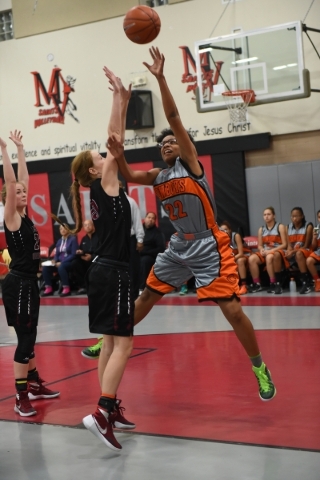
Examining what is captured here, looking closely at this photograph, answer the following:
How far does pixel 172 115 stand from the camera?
436 centimetres

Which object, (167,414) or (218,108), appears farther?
(218,108)

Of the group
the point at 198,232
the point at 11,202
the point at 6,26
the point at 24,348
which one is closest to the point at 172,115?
the point at 198,232

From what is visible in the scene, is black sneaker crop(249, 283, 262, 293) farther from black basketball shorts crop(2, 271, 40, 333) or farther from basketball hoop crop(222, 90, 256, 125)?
black basketball shorts crop(2, 271, 40, 333)

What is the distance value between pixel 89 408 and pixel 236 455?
1.34m

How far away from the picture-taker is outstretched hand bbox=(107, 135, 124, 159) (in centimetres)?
387

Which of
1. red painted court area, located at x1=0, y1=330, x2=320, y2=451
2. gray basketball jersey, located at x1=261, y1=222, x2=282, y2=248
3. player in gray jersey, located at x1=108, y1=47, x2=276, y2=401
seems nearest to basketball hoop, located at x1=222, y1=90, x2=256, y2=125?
gray basketball jersey, located at x1=261, y1=222, x2=282, y2=248

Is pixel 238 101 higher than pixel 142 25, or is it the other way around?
pixel 238 101

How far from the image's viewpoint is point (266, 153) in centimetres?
1248

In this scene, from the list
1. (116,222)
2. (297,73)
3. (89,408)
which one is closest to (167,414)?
(89,408)

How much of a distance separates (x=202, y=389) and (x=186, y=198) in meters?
1.42

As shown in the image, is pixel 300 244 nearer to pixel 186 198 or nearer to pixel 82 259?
pixel 82 259

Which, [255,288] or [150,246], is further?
[150,246]

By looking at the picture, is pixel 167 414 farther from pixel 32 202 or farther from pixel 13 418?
pixel 32 202

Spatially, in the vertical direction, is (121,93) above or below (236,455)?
above
